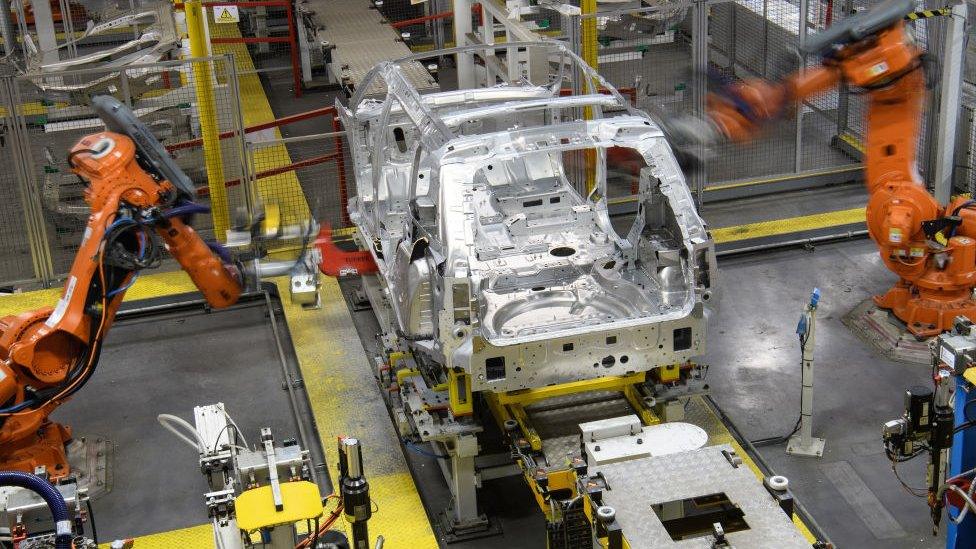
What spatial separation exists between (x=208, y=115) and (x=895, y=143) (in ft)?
18.7

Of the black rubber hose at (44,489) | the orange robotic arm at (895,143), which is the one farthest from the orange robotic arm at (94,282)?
the orange robotic arm at (895,143)

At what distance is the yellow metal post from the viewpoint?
11633 mm

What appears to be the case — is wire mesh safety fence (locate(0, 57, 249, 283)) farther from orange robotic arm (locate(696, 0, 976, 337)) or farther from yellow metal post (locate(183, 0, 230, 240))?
orange robotic arm (locate(696, 0, 976, 337))

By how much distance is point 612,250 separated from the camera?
9195 millimetres

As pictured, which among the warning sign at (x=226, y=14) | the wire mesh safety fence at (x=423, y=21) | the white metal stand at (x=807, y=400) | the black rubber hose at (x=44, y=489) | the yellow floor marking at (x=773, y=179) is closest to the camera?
the black rubber hose at (x=44, y=489)

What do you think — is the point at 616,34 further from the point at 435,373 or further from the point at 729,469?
the point at 729,469

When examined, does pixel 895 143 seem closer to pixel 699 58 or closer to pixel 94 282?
pixel 699 58

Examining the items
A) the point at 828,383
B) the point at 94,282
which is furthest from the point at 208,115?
the point at 828,383

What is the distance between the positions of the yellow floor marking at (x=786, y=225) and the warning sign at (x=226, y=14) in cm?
614

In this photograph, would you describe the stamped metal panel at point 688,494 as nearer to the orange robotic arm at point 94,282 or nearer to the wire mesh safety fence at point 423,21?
the orange robotic arm at point 94,282

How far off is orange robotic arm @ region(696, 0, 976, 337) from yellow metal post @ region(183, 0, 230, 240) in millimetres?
4335

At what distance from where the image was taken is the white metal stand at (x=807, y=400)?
872cm

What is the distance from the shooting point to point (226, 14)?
15594 millimetres

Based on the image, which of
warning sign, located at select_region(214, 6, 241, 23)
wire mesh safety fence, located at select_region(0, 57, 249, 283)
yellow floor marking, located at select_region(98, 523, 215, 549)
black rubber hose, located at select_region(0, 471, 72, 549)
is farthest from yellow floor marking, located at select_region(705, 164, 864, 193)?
black rubber hose, located at select_region(0, 471, 72, 549)
